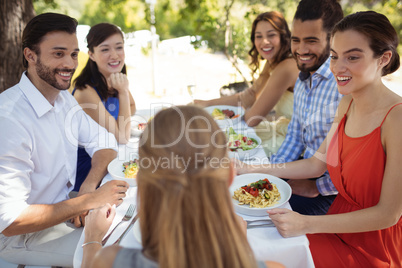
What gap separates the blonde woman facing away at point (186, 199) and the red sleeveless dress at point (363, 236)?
0.84 meters

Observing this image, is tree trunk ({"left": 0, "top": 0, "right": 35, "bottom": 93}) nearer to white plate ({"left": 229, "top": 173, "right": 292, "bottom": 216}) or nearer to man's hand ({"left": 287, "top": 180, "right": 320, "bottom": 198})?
white plate ({"left": 229, "top": 173, "right": 292, "bottom": 216})

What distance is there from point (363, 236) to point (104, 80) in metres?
2.51

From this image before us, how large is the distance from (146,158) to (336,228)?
42.4 inches

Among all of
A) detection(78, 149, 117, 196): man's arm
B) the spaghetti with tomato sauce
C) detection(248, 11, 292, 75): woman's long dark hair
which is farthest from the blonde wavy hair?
detection(248, 11, 292, 75): woman's long dark hair

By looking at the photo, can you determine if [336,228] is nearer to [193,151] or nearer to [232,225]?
[232,225]

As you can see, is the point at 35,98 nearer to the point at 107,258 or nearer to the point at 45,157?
the point at 45,157

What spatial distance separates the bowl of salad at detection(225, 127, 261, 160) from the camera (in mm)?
2254

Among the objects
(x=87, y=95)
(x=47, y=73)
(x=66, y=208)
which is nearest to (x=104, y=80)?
(x=87, y=95)

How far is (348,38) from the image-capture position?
1681mm

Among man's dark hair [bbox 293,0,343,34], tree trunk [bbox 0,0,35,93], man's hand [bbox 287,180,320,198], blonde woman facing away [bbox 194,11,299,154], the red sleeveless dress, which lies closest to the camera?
the red sleeveless dress

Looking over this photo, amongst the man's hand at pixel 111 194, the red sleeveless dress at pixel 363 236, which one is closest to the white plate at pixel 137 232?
the man's hand at pixel 111 194

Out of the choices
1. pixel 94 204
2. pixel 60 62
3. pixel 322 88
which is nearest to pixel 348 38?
pixel 322 88

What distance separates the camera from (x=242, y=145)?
2.37m

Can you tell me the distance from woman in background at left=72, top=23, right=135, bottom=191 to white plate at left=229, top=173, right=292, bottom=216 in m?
1.32
